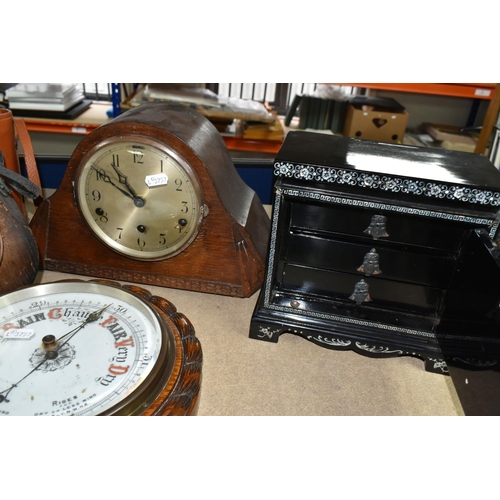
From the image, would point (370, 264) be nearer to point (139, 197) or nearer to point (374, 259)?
point (374, 259)

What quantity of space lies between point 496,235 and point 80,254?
125 cm

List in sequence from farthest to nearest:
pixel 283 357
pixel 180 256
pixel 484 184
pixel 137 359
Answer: pixel 180 256, pixel 283 357, pixel 484 184, pixel 137 359

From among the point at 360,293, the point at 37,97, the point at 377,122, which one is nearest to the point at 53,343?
the point at 360,293

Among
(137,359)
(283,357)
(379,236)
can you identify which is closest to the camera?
(137,359)

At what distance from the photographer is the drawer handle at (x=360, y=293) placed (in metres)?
1.30

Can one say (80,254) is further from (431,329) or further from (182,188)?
(431,329)

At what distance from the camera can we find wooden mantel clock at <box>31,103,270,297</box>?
1334 mm

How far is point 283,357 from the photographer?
4.29 feet

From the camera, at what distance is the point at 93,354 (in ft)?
3.21

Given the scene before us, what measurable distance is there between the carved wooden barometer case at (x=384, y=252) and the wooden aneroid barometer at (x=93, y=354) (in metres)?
0.38

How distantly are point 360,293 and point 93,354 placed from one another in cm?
74

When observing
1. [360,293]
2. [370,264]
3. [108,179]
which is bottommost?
[360,293]

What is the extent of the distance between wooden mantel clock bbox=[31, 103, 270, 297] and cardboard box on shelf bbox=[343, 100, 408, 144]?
136cm

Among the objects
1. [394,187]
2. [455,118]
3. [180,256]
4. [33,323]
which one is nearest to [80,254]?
[180,256]
